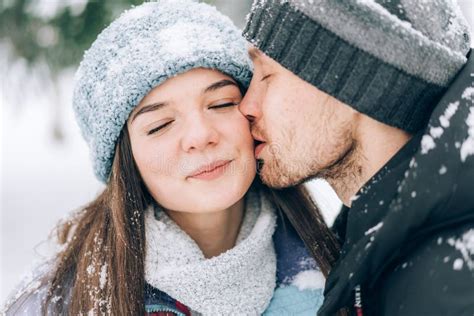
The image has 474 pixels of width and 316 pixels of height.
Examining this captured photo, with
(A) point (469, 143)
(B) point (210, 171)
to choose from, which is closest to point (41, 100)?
(B) point (210, 171)

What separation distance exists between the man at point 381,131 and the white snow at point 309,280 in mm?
338

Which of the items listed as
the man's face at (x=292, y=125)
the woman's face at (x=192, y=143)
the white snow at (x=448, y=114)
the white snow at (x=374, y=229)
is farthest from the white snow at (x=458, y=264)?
the woman's face at (x=192, y=143)

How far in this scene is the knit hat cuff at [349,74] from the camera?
1718mm

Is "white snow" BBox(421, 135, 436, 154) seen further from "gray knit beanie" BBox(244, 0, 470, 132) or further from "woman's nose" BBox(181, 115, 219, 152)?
"woman's nose" BBox(181, 115, 219, 152)

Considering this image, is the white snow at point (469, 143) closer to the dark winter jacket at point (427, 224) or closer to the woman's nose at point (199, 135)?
the dark winter jacket at point (427, 224)

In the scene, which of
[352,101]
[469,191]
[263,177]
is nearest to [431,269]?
[469,191]

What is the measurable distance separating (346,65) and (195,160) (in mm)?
586

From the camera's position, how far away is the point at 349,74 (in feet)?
5.77

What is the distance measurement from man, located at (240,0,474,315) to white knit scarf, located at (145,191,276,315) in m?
0.31

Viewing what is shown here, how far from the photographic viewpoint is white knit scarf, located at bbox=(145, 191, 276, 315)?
80.8 inches

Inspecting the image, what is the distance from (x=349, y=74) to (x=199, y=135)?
1.72ft

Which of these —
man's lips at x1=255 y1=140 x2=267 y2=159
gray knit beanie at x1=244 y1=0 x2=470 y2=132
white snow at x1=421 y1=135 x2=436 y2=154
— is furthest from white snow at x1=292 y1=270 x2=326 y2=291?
white snow at x1=421 y1=135 x2=436 y2=154

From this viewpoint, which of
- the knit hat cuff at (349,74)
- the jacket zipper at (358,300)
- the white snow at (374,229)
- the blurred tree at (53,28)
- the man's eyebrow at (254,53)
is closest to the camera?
the white snow at (374,229)

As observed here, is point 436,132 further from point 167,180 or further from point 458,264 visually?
point 167,180
